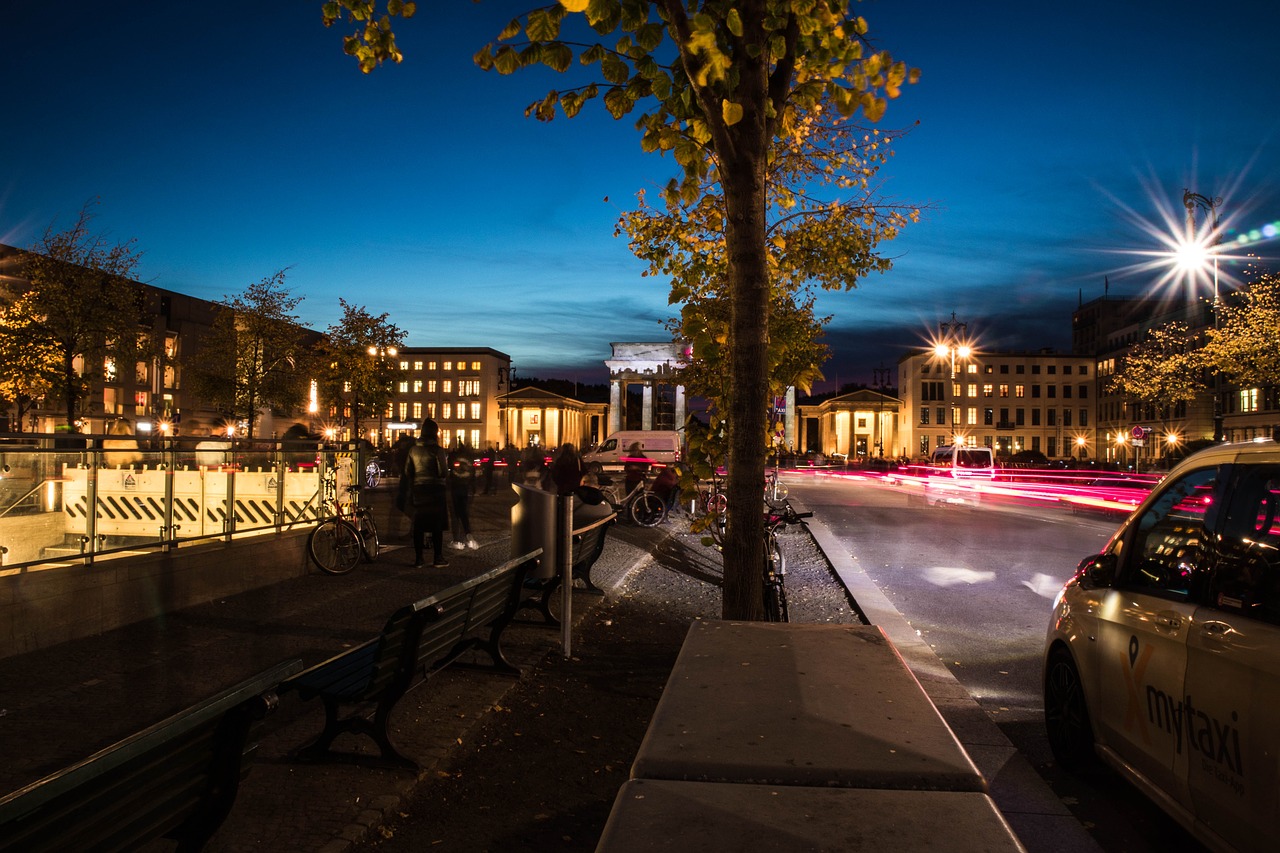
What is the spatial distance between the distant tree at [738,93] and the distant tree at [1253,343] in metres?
33.3

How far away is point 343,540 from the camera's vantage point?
11602mm

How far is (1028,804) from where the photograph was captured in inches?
172

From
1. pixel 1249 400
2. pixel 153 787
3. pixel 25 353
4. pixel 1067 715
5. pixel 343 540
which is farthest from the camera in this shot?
pixel 1249 400

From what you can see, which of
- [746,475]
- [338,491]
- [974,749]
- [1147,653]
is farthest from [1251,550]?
[338,491]

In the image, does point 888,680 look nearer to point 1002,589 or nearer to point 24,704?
point 24,704

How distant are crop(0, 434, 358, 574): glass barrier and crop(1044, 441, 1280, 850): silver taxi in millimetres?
7476

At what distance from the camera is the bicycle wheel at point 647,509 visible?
62.7 feet

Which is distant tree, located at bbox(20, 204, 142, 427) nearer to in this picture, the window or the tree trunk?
the tree trunk

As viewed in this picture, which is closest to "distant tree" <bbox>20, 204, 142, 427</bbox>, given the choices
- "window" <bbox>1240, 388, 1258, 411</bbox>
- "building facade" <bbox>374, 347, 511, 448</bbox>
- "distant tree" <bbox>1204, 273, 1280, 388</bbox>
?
"distant tree" <bbox>1204, 273, 1280, 388</bbox>

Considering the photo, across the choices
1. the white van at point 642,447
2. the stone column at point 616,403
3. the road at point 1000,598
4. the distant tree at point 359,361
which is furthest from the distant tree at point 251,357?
the stone column at point 616,403

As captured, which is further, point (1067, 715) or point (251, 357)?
point (251, 357)

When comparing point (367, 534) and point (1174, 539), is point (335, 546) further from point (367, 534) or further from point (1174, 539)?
point (1174, 539)

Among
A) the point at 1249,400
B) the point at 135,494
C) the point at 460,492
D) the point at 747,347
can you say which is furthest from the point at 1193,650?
the point at 1249,400

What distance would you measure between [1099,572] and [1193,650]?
109cm
